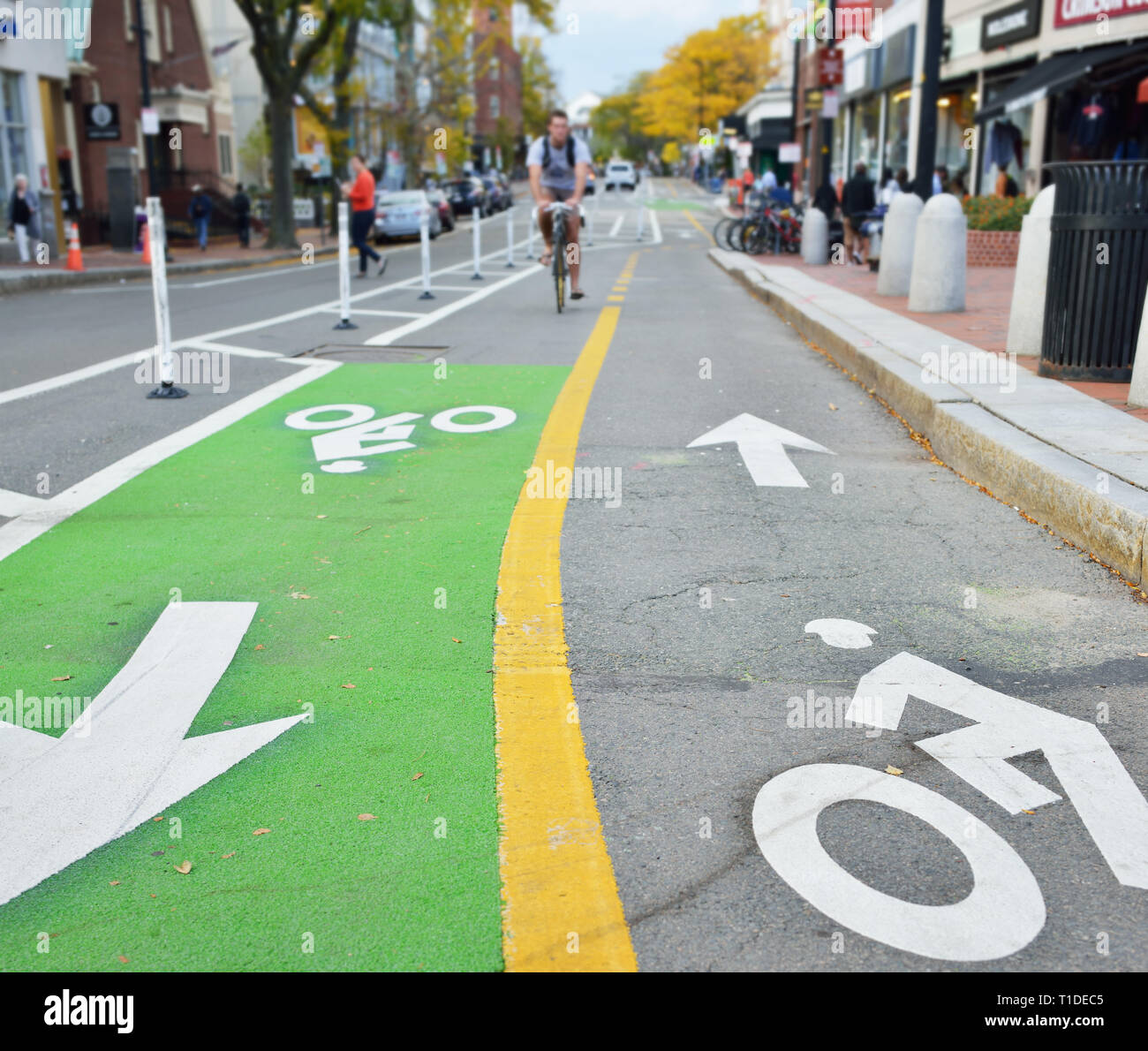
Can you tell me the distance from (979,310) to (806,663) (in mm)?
10075

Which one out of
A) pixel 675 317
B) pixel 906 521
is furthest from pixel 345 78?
pixel 906 521

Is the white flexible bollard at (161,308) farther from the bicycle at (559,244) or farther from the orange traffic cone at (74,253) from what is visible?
the orange traffic cone at (74,253)

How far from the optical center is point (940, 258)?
41.8 ft

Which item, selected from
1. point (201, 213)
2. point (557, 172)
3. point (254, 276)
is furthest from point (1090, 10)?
point (201, 213)

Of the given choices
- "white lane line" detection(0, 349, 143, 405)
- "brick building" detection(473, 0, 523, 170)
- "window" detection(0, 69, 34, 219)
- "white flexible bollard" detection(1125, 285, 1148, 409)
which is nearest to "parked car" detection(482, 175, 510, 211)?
"window" detection(0, 69, 34, 219)

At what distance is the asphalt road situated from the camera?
2.60 meters

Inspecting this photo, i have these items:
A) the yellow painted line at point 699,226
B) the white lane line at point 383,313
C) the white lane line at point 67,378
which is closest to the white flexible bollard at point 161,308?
the white lane line at point 67,378

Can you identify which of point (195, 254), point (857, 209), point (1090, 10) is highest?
point (1090, 10)

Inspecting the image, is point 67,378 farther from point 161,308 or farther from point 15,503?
point 15,503

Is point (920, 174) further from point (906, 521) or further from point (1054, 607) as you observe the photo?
point (1054, 607)

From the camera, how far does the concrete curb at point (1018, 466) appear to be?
503 centimetres

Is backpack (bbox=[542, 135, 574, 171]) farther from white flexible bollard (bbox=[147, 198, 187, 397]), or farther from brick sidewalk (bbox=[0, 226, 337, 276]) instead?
brick sidewalk (bbox=[0, 226, 337, 276])

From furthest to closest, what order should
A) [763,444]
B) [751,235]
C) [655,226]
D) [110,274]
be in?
[655,226], [751,235], [110,274], [763,444]

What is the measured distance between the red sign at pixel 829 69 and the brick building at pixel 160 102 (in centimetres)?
1561
